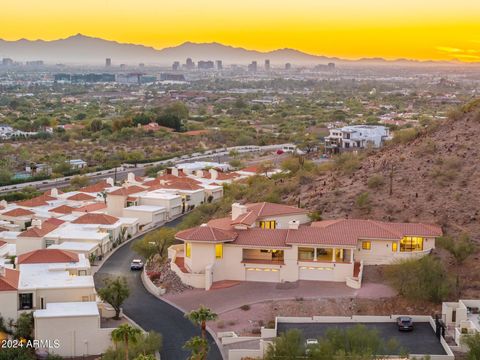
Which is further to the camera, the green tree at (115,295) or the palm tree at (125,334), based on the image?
the green tree at (115,295)

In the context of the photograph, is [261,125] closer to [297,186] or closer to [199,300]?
[297,186]

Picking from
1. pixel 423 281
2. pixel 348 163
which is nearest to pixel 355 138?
pixel 348 163

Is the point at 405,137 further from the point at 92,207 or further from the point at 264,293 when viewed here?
the point at 264,293

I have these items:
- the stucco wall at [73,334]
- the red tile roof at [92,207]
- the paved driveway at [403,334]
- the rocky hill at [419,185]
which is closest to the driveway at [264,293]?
the paved driveway at [403,334]

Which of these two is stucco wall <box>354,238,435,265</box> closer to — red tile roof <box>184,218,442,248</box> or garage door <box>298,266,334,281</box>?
red tile roof <box>184,218,442,248</box>

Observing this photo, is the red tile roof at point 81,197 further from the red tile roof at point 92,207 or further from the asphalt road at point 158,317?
the asphalt road at point 158,317
